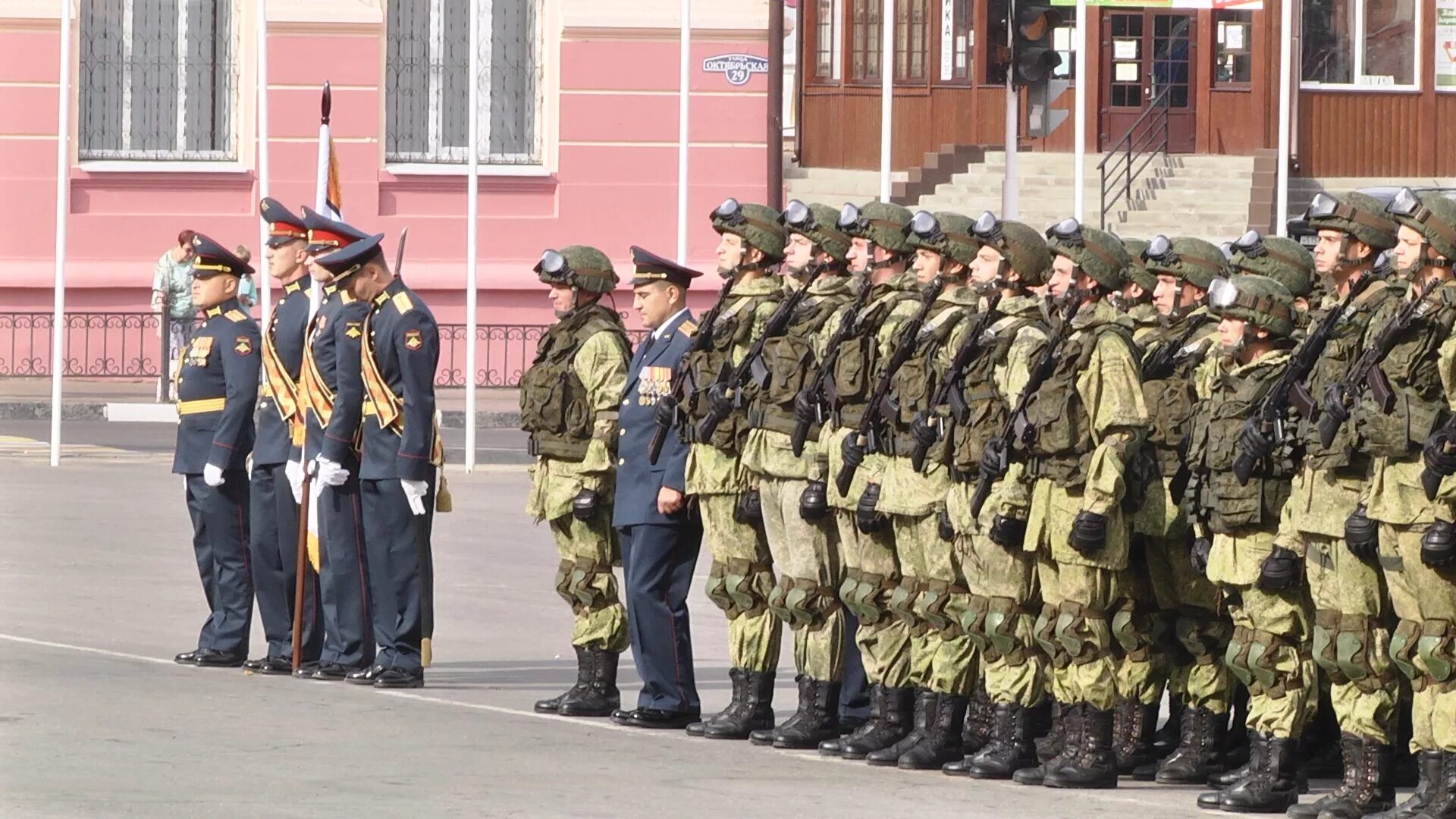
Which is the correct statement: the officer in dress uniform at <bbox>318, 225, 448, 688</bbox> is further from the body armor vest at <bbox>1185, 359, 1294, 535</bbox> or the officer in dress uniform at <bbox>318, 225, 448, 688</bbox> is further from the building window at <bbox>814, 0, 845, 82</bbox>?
the building window at <bbox>814, 0, 845, 82</bbox>

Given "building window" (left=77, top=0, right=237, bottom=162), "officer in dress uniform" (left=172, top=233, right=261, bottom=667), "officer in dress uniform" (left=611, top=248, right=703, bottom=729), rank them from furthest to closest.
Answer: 1. "building window" (left=77, top=0, right=237, bottom=162)
2. "officer in dress uniform" (left=172, top=233, right=261, bottom=667)
3. "officer in dress uniform" (left=611, top=248, right=703, bottom=729)

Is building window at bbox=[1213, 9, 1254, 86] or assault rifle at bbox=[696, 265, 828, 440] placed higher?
building window at bbox=[1213, 9, 1254, 86]

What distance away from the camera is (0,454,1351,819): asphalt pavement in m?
9.37

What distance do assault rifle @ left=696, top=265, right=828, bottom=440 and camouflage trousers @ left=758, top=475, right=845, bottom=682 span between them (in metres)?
0.32

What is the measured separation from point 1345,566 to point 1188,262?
84.2 inches

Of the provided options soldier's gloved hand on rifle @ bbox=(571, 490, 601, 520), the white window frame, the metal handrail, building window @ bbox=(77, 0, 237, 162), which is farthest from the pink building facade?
soldier's gloved hand on rifle @ bbox=(571, 490, 601, 520)

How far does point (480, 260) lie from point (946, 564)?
1898 centimetres

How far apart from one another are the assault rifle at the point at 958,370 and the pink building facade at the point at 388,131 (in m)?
18.3

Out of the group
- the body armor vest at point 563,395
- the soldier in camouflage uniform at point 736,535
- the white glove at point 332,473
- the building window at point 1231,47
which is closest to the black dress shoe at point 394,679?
the white glove at point 332,473

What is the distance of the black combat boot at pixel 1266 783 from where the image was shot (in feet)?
31.1

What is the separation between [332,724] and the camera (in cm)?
1102

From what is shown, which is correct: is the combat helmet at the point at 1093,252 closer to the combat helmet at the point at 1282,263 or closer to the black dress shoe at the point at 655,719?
the combat helmet at the point at 1282,263

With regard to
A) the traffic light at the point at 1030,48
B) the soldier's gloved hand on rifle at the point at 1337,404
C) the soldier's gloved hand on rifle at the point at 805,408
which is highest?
the traffic light at the point at 1030,48

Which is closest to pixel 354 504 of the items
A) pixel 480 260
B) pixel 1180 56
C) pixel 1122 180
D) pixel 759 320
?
pixel 759 320
